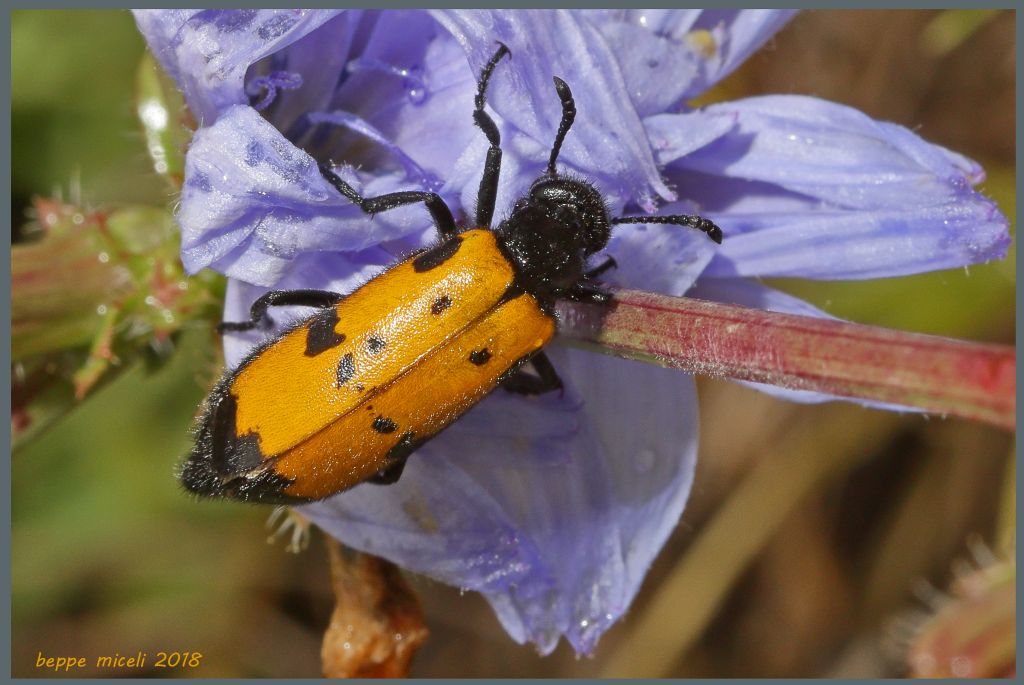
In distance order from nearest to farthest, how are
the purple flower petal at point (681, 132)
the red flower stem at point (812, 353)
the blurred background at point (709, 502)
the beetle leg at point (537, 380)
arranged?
the red flower stem at point (812, 353) < the purple flower petal at point (681, 132) < the beetle leg at point (537, 380) < the blurred background at point (709, 502)

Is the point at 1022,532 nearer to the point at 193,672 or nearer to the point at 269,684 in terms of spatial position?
the point at 269,684

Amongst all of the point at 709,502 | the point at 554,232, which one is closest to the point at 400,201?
the point at 554,232

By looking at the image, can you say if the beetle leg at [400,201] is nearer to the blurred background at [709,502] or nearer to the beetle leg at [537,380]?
the beetle leg at [537,380]

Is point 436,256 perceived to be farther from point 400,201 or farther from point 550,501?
point 550,501

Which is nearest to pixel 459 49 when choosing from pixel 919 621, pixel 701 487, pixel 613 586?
pixel 613 586

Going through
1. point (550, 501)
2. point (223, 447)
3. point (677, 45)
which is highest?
point (677, 45)

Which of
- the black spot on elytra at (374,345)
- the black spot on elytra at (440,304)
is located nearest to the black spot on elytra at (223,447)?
the black spot on elytra at (374,345)
